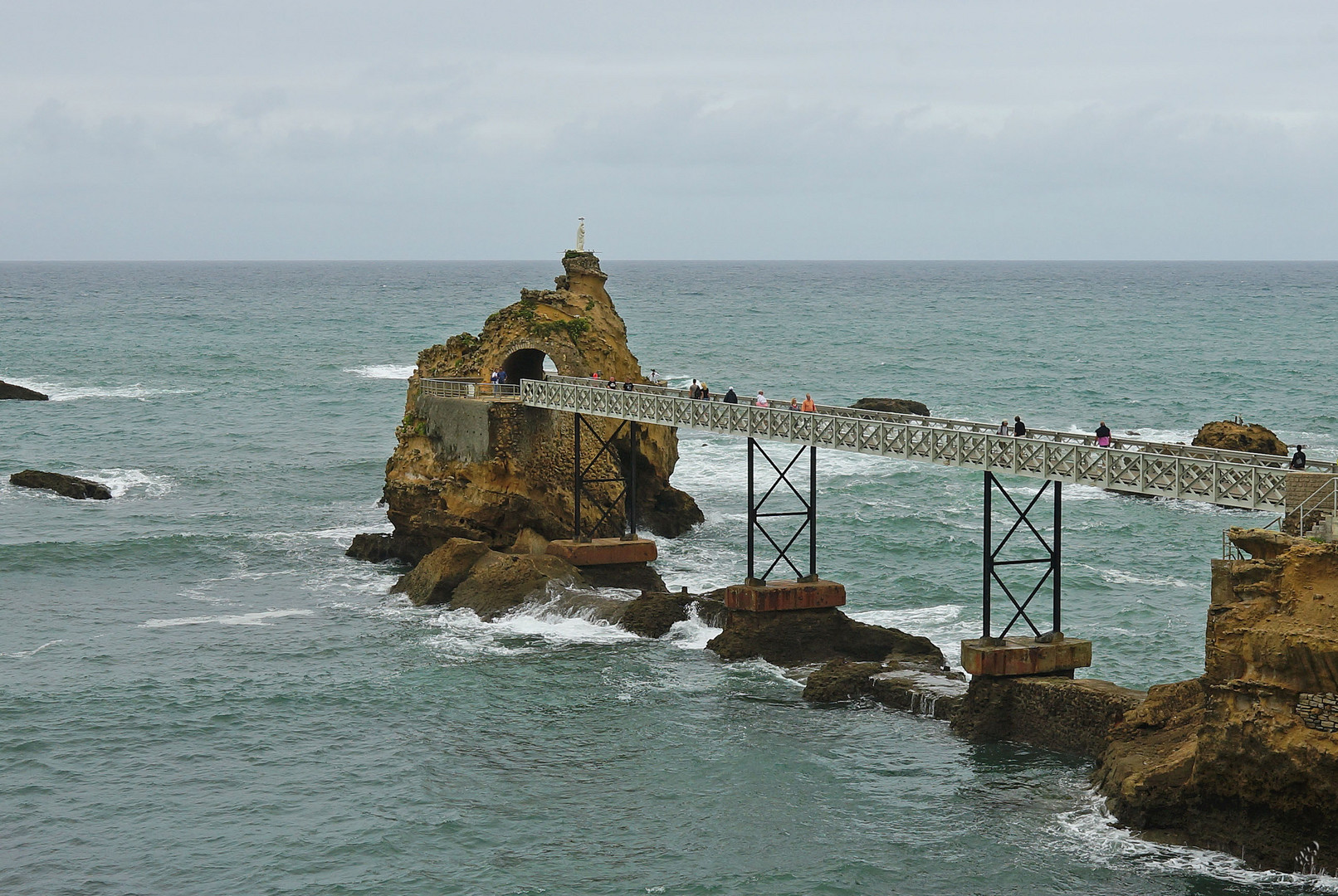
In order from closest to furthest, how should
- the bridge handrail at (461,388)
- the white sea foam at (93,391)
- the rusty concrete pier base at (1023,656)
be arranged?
the rusty concrete pier base at (1023,656) < the bridge handrail at (461,388) < the white sea foam at (93,391)

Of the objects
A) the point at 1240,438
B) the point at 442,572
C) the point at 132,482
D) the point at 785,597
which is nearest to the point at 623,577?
the point at 442,572

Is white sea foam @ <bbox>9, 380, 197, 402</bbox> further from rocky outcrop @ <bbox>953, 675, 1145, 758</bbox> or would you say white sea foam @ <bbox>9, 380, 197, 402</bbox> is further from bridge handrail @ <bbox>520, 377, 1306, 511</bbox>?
rocky outcrop @ <bbox>953, 675, 1145, 758</bbox>

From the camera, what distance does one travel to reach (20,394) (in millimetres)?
87188

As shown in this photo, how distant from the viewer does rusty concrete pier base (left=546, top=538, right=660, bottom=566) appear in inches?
1660

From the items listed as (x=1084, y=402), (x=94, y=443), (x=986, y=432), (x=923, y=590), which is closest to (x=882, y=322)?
(x=1084, y=402)

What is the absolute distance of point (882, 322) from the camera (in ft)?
513

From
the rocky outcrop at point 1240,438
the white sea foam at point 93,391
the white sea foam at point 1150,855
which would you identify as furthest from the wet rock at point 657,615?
the white sea foam at point 93,391

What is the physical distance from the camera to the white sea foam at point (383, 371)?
103 m

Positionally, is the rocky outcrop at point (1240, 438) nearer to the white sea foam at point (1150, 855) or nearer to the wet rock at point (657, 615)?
the wet rock at point (657, 615)

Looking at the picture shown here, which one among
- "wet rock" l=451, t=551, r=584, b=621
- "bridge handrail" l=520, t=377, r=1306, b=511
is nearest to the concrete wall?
"bridge handrail" l=520, t=377, r=1306, b=511

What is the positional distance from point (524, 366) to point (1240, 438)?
961 inches

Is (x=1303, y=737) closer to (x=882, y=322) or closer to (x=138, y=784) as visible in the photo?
(x=138, y=784)

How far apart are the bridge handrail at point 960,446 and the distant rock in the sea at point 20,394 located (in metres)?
53.4

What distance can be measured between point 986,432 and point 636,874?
11587 millimetres
